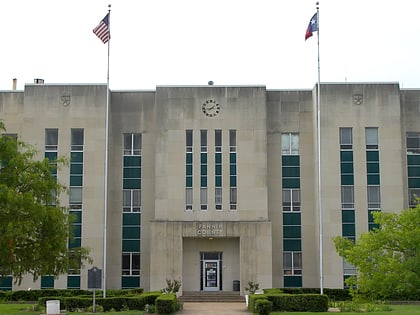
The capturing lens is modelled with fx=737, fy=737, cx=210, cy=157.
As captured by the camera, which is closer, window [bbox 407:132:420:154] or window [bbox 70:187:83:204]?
window [bbox 70:187:83:204]

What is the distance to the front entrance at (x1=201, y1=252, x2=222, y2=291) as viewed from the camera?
58.2m

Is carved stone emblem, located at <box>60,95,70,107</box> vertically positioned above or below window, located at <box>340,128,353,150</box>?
above

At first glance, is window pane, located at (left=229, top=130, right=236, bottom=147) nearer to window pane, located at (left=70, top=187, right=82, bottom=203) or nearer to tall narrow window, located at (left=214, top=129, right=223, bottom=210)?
tall narrow window, located at (left=214, top=129, right=223, bottom=210)

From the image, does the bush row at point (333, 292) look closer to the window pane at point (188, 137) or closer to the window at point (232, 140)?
the window at point (232, 140)

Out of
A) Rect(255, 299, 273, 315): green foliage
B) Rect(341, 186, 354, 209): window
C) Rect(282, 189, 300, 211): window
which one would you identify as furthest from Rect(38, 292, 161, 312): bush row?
Rect(341, 186, 354, 209): window

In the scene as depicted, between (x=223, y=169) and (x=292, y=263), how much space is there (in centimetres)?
937

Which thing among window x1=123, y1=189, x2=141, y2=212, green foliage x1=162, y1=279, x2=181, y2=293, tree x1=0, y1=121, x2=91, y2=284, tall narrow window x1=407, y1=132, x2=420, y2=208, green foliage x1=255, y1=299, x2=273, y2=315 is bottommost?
green foliage x1=255, y1=299, x2=273, y2=315

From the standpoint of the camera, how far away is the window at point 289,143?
60594 millimetres

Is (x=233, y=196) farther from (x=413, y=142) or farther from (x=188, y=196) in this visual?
(x=413, y=142)

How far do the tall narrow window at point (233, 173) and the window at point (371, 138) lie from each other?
10.7 m

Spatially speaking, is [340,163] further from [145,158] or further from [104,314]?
[104,314]

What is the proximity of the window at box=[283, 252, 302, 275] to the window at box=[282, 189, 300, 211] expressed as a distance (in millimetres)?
3711

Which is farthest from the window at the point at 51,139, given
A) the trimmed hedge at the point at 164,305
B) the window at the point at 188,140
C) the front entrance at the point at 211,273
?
the trimmed hedge at the point at 164,305

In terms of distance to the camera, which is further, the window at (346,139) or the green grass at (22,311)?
the window at (346,139)
